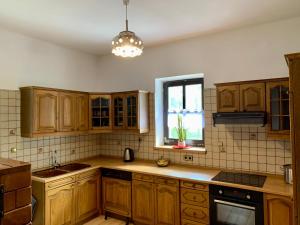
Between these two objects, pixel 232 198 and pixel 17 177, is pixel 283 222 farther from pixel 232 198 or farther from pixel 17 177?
pixel 17 177

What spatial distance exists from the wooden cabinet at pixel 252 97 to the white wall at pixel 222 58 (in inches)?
12.0

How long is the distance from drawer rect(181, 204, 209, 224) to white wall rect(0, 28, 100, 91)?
8.72 ft

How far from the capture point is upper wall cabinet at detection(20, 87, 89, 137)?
2.95 m

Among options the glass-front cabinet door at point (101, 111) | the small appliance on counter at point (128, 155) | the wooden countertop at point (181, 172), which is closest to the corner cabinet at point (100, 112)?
the glass-front cabinet door at point (101, 111)

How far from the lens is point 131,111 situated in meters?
3.61

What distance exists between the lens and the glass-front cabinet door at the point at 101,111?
3.79 meters

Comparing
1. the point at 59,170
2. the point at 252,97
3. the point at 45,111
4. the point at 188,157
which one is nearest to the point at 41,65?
the point at 45,111

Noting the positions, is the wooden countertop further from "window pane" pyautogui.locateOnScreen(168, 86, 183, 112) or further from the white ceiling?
the white ceiling

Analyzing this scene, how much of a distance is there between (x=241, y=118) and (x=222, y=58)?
966 mm

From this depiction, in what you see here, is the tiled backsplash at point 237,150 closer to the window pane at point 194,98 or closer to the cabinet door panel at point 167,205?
the window pane at point 194,98

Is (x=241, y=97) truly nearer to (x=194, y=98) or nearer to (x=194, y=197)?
(x=194, y=98)

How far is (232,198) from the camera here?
246cm

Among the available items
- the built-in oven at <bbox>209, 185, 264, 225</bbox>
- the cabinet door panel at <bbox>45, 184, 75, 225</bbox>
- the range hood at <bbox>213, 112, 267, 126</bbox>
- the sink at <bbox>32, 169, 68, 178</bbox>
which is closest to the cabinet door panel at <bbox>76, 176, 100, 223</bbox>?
the cabinet door panel at <bbox>45, 184, 75, 225</bbox>

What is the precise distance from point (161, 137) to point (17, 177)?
285 centimetres
